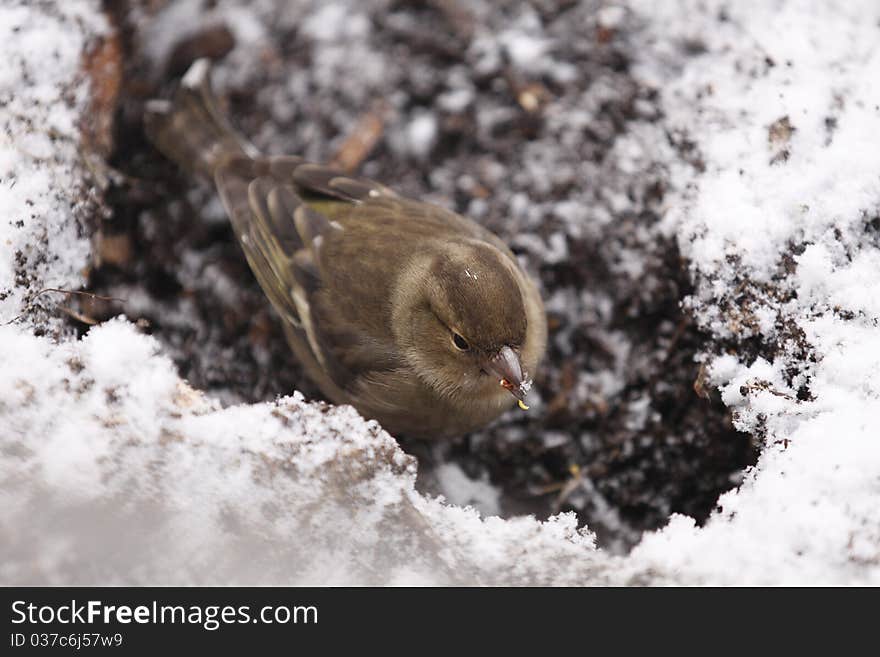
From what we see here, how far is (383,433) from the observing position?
93.9 inches

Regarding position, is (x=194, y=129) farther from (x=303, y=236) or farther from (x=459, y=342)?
(x=459, y=342)

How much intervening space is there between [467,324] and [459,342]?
11 centimetres

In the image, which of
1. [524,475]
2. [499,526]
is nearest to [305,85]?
[524,475]

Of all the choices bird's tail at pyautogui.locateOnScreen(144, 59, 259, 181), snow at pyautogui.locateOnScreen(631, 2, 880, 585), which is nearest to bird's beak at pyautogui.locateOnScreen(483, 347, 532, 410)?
snow at pyautogui.locateOnScreen(631, 2, 880, 585)

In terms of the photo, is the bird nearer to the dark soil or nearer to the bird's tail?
the bird's tail

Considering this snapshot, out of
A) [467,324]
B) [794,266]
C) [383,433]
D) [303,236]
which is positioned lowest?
[383,433]

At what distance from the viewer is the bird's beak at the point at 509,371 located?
2.44 metres

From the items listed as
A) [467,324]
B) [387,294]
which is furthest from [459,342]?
[387,294]

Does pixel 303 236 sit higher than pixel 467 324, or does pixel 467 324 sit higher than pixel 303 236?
pixel 467 324

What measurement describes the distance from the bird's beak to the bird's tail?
4.87ft

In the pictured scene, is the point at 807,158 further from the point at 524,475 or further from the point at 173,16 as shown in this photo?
the point at 173,16

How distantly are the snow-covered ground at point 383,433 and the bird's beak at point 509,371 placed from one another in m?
0.39

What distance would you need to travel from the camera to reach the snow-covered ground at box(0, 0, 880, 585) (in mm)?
2135
